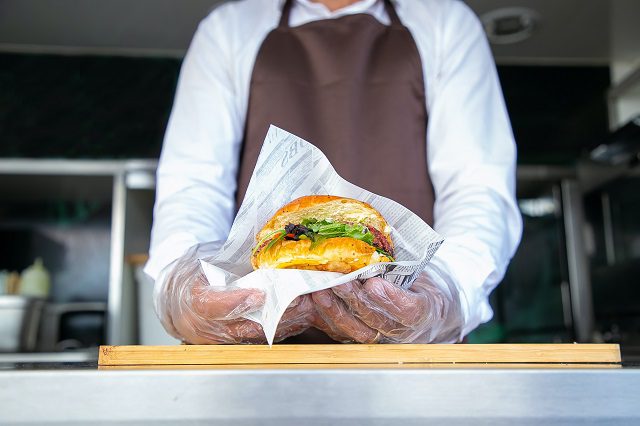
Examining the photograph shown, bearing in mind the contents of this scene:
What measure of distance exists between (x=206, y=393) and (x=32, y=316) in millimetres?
2333

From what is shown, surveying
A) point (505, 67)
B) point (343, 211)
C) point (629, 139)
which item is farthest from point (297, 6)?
point (505, 67)

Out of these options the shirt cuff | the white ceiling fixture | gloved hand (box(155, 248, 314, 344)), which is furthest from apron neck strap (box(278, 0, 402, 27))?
the white ceiling fixture

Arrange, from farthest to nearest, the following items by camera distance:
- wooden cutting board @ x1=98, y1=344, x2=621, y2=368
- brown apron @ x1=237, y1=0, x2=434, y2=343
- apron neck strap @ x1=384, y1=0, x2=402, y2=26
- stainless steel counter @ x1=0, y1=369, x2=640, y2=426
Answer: apron neck strap @ x1=384, y1=0, x2=402, y2=26, brown apron @ x1=237, y1=0, x2=434, y2=343, wooden cutting board @ x1=98, y1=344, x2=621, y2=368, stainless steel counter @ x1=0, y1=369, x2=640, y2=426

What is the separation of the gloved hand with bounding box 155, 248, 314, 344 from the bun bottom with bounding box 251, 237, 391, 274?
0.11 feet

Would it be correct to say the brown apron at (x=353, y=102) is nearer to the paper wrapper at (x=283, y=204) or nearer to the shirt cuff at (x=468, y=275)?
the shirt cuff at (x=468, y=275)

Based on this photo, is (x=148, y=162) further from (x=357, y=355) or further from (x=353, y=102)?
(x=357, y=355)

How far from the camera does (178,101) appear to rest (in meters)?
1.27

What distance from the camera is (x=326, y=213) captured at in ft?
2.28

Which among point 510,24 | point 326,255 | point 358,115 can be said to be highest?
point 510,24

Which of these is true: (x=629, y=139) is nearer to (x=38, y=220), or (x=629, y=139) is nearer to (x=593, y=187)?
(x=593, y=187)

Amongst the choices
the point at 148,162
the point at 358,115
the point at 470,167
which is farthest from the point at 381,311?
the point at 148,162

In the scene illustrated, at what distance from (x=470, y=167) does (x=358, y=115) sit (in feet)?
0.75

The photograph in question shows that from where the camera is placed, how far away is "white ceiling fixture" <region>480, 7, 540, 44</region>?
9.02ft

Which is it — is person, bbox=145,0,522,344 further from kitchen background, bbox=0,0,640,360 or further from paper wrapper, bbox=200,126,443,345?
kitchen background, bbox=0,0,640,360
